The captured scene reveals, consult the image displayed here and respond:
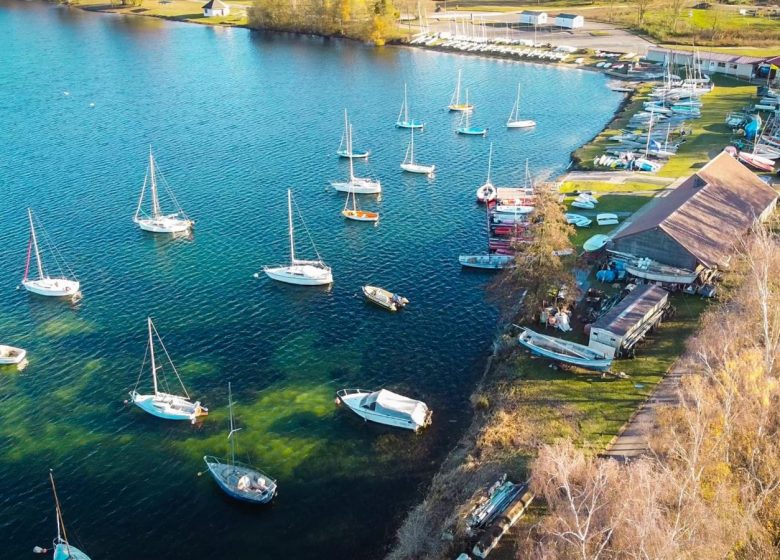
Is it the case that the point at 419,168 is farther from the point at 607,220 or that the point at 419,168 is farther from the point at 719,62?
the point at 719,62

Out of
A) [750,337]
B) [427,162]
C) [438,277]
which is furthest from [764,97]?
[750,337]

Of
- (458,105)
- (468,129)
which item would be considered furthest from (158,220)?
(458,105)

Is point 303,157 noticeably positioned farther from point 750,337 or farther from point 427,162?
point 750,337

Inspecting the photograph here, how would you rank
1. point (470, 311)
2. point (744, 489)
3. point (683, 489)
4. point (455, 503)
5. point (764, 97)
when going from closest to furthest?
point (683, 489) → point (744, 489) → point (455, 503) → point (470, 311) → point (764, 97)

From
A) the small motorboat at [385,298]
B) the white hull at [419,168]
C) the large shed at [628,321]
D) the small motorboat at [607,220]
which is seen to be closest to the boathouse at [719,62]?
the white hull at [419,168]

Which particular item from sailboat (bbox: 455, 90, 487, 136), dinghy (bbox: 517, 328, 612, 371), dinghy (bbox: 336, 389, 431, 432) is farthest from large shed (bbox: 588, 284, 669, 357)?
sailboat (bbox: 455, 90, 487, 136)

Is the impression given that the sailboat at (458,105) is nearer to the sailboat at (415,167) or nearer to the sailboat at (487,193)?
the sailboat at (415,167)
